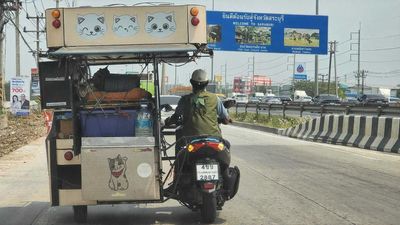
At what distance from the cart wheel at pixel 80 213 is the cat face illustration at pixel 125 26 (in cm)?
232

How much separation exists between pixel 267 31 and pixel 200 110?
32.0 m

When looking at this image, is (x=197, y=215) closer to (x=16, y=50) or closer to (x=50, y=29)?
(x=50, y=29)

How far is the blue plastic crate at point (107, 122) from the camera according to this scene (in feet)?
22.8

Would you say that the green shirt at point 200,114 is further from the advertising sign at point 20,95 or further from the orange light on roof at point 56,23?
the advertising sign at point 20,95

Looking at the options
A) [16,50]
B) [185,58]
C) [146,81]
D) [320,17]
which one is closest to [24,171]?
[146,81]

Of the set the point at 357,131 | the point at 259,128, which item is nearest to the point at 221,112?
the point at 357,131

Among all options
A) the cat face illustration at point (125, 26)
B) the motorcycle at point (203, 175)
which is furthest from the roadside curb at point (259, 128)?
the cat face illustration at point (125, 26)

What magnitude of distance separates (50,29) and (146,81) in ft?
6.15

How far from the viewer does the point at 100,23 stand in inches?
268

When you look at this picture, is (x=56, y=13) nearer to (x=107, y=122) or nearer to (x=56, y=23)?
(x=56, y=23)

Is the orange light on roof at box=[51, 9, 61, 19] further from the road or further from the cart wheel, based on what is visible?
the road

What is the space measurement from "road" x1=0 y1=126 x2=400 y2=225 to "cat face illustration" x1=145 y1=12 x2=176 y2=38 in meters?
2.47

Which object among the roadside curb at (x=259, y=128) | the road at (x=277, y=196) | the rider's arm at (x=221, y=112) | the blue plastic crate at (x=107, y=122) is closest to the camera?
the blue plastic crate at (x=107, y=122)

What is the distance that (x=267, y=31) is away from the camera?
38.5 m
